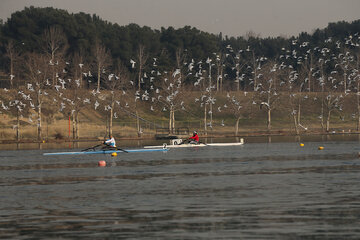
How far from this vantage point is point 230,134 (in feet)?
422

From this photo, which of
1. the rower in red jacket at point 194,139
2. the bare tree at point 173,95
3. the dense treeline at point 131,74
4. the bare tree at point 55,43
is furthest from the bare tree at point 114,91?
the rower in red jacket at point 194,139

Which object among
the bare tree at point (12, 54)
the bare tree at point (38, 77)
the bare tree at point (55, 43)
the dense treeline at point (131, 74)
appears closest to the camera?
the bare tree at point (38, 77)

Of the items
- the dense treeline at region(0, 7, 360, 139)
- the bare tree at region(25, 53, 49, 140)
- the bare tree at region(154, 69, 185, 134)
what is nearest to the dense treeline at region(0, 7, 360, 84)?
the dense treeline at region(0, 7, 360, 139)

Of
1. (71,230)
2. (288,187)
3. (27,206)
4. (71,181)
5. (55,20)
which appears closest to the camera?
(71,230)

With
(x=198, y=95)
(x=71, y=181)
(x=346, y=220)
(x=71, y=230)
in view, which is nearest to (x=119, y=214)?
(x=71, y=230)

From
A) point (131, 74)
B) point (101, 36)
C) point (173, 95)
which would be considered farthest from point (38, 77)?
point (101, 36)

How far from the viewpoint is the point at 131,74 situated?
16538 cm

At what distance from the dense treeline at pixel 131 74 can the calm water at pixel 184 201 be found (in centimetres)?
6531

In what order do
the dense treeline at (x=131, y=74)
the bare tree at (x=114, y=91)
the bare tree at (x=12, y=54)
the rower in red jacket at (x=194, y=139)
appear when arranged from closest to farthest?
the rower in red jacket at (x=194, y=139), the bare tree at (x=114, y=91), the dense treeline at (x=131, y=74), the bare tree at (x=12, y=54)

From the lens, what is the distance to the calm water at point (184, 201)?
981 inches

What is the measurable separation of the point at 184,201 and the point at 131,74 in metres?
134

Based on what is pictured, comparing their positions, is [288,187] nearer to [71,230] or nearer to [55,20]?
[71,230]

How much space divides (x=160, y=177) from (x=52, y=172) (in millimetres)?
10326

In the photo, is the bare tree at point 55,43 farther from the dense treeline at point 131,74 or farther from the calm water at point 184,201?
the calm water at point 184,201
